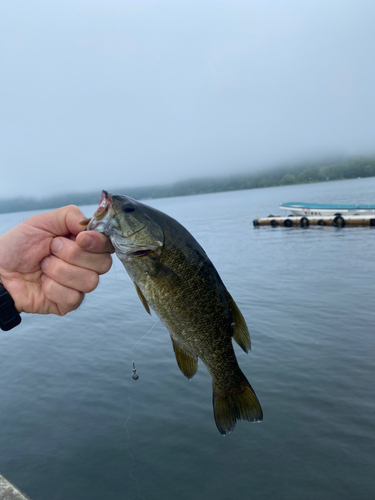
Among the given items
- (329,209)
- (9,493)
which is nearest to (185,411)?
(9,493)

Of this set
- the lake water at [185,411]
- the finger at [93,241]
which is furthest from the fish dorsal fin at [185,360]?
the lake water at [185,411]

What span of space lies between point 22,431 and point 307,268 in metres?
19.3

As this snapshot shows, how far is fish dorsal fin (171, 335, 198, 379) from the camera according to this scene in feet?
10.2

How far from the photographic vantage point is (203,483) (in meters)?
7.40

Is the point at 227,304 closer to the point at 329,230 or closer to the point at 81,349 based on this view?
the point at 81,349

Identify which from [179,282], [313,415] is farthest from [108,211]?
[313,415]

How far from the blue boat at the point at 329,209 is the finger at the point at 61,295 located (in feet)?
149

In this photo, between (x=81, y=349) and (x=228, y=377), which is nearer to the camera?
(x=228, y=377)

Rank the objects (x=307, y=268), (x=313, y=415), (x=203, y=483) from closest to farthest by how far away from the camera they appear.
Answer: (x=203, y=483) → (x=313, y=415) → (x=307, y=268)

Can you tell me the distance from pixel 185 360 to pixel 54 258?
5.40ft

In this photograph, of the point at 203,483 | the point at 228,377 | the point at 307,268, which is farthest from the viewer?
the point at 307,268

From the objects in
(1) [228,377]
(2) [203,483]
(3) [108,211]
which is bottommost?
(2) [203,483]

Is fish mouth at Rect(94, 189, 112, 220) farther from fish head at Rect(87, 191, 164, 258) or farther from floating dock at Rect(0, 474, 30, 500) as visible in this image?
floating dock at Rect(0, 474, 30, 500)

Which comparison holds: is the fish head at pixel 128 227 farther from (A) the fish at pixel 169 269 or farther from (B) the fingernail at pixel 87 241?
(B) the fingernail at pixel 87 241
